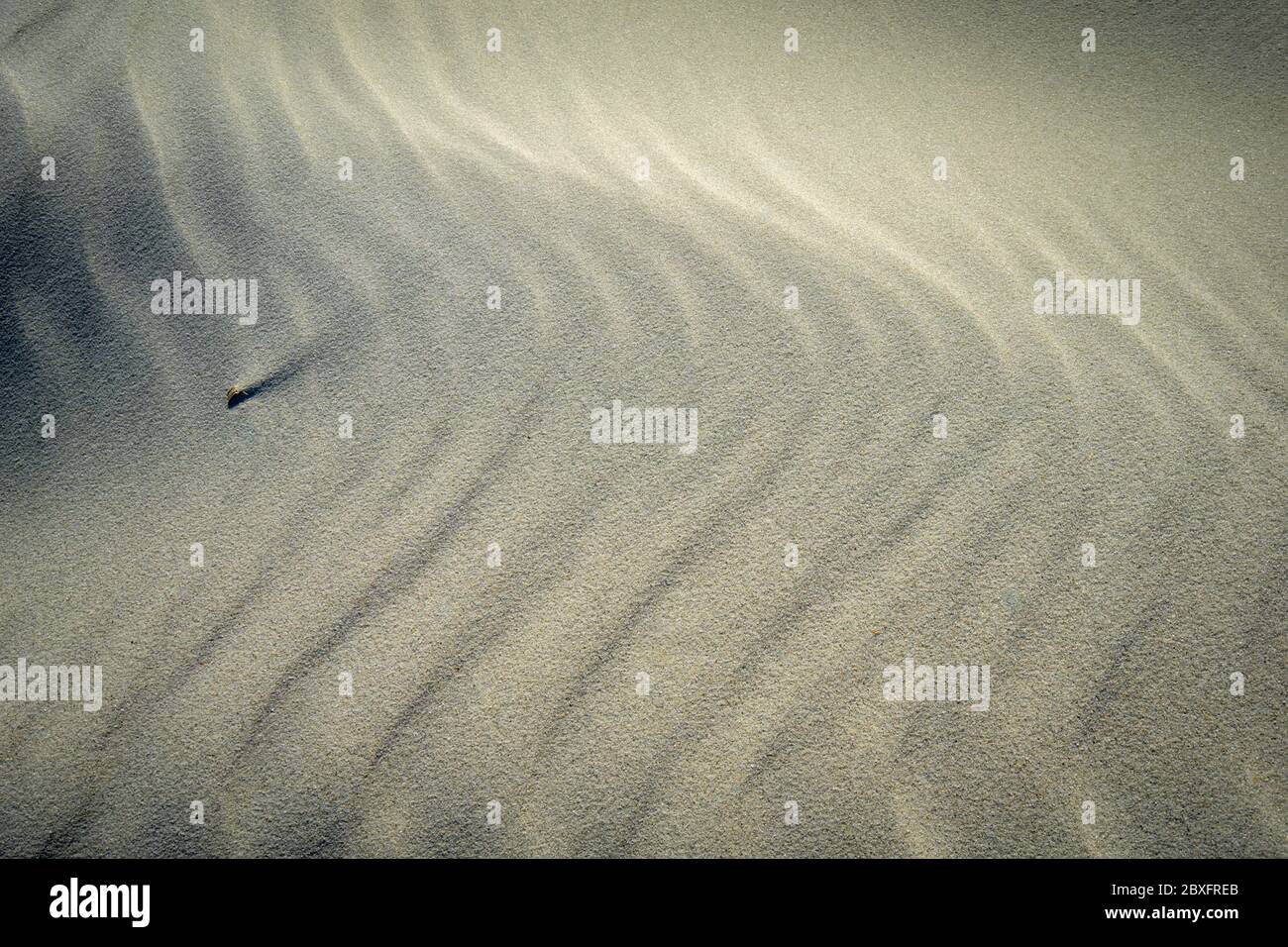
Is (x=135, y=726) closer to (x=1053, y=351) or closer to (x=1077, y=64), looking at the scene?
(x=1053, y=351)

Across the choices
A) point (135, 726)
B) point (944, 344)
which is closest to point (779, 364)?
point (944, 344)

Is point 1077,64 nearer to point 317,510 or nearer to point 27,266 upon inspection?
point 317,510

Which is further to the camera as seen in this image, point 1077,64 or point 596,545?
point 1077,64

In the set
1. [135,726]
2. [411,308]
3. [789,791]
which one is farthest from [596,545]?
[135,726]

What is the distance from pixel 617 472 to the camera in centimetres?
254

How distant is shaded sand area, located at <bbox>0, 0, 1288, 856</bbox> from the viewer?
6.75ft

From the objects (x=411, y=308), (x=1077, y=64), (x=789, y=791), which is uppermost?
(x=1077, y=64)

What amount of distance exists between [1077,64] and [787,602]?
3561mm

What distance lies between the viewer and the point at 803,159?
3.50 metres

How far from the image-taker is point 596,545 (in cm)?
240

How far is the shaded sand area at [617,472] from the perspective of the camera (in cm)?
206

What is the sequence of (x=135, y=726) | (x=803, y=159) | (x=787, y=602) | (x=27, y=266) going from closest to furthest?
1. (x=135, y=726)
2. (x=787, y=602)
3. (x=27, y=266)
4. (x=803, y=159)
